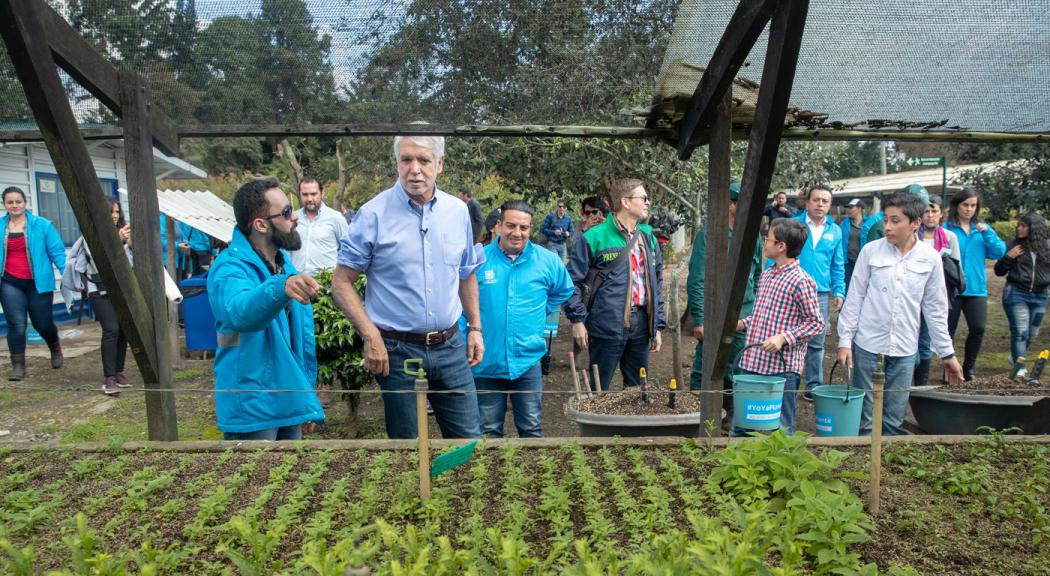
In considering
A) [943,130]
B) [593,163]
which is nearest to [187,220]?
[593,163]

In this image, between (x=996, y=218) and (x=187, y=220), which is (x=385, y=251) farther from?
(x=996, y=218)

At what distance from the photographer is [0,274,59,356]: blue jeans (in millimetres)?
7473

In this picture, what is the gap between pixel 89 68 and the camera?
3283mm

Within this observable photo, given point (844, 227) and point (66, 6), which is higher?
point (66, 6)

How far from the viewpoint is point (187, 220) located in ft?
26.4

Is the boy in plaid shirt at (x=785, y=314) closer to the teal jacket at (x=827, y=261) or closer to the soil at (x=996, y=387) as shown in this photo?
the soil at (x=996, y=387)

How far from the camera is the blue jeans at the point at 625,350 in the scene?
5309 mm

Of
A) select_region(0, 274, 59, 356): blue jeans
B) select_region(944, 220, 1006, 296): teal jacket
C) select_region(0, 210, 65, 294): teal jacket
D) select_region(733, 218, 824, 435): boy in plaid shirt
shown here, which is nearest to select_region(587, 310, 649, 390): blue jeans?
select_region(733, 218, 824, 435): boy in plaid shirt

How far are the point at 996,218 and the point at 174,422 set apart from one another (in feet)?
40.1

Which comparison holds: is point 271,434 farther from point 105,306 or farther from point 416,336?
point 105,306

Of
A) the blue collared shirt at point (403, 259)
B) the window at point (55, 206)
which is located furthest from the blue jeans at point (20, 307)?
the blue collared shirt at point (403, 259)

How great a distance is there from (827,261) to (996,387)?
2.33 meters

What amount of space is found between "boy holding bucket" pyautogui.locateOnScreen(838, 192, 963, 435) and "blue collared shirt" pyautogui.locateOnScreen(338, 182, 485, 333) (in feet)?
9.37

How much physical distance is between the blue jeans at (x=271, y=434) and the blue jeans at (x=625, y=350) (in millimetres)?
2273
